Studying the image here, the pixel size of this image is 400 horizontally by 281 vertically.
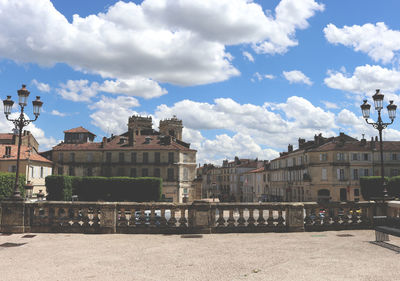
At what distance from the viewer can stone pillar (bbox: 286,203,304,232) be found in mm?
13141

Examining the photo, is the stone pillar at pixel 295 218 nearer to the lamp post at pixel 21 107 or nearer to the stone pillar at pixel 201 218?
the stone pillar at pixel 201 218

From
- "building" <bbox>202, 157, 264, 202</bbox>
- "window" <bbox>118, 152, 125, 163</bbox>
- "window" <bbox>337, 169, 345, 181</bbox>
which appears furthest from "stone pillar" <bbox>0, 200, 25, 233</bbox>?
"building" <bbox>202, 157, 264, 202</bbox>

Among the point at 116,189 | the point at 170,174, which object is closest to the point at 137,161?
the point at 170,174

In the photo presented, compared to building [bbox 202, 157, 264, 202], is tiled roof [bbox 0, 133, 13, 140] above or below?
above

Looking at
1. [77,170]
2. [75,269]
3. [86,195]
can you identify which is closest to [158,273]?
[75,269]

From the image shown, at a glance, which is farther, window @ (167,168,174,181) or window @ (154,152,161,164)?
window @ (154,152,161,164)

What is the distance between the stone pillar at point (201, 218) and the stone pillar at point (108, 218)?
2789 mm

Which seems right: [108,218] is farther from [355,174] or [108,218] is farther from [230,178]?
[230,178]

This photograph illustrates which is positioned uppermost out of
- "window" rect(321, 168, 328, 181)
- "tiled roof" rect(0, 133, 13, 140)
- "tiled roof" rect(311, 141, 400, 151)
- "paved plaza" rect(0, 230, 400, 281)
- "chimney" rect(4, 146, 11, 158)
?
"tiled roof" rect(0, 133, 13, 140)

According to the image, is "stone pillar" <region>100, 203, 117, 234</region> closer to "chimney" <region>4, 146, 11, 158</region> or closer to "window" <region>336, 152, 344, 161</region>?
"chimney" <region>4, 146, 11, 158</region>

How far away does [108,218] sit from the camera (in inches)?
515

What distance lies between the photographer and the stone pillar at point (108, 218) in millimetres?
13070

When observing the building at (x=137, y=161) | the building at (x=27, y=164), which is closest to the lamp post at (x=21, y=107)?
the building at (x=27, y=164)

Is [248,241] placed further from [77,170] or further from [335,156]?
[77,170]
